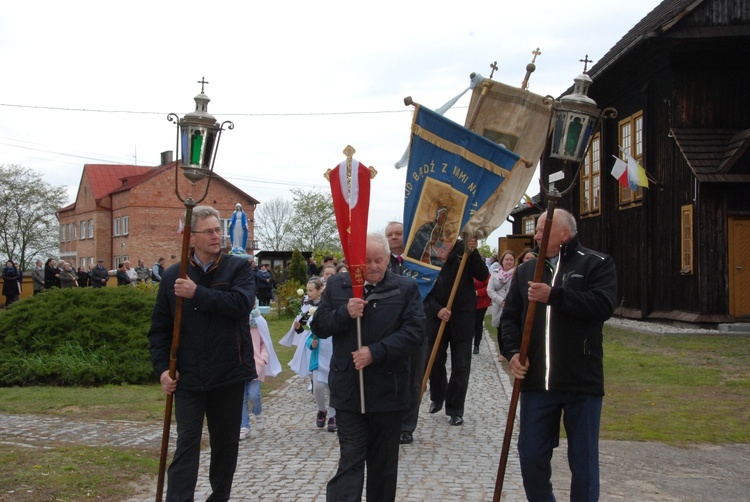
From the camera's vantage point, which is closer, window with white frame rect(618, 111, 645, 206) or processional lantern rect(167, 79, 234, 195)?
processional lantern rect(167, 79, 234, 195)

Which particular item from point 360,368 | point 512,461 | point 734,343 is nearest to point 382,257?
point 360,368

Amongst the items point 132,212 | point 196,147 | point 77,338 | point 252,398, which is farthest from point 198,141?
point 132,212

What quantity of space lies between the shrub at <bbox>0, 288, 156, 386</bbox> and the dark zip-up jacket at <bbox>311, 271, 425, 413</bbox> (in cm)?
754

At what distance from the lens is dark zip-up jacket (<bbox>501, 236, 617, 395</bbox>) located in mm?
5094

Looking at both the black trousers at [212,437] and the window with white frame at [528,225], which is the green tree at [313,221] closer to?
the window with white frame at [528,225]

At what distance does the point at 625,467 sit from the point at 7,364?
8896 millimetres

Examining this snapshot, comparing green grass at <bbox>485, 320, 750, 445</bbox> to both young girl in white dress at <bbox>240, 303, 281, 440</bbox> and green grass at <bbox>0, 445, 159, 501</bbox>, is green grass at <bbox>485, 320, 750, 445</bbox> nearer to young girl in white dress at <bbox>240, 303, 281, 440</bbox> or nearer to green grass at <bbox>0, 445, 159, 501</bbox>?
young girl in white dress at <bbox>240, 303, 281, 440</bbox>

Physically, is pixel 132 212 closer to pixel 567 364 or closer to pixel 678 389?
pixel 678 389

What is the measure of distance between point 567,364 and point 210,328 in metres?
2.18

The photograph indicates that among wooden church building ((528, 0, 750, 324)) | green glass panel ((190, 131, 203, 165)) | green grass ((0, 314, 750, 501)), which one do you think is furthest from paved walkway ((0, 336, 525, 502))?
wooden church building ((528, 0, 750, 324))

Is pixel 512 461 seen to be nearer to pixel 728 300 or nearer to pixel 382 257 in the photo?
pixel 382 257

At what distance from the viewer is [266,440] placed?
8.48 meters

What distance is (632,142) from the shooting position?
75.8ft

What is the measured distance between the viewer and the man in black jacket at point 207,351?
5383mm
